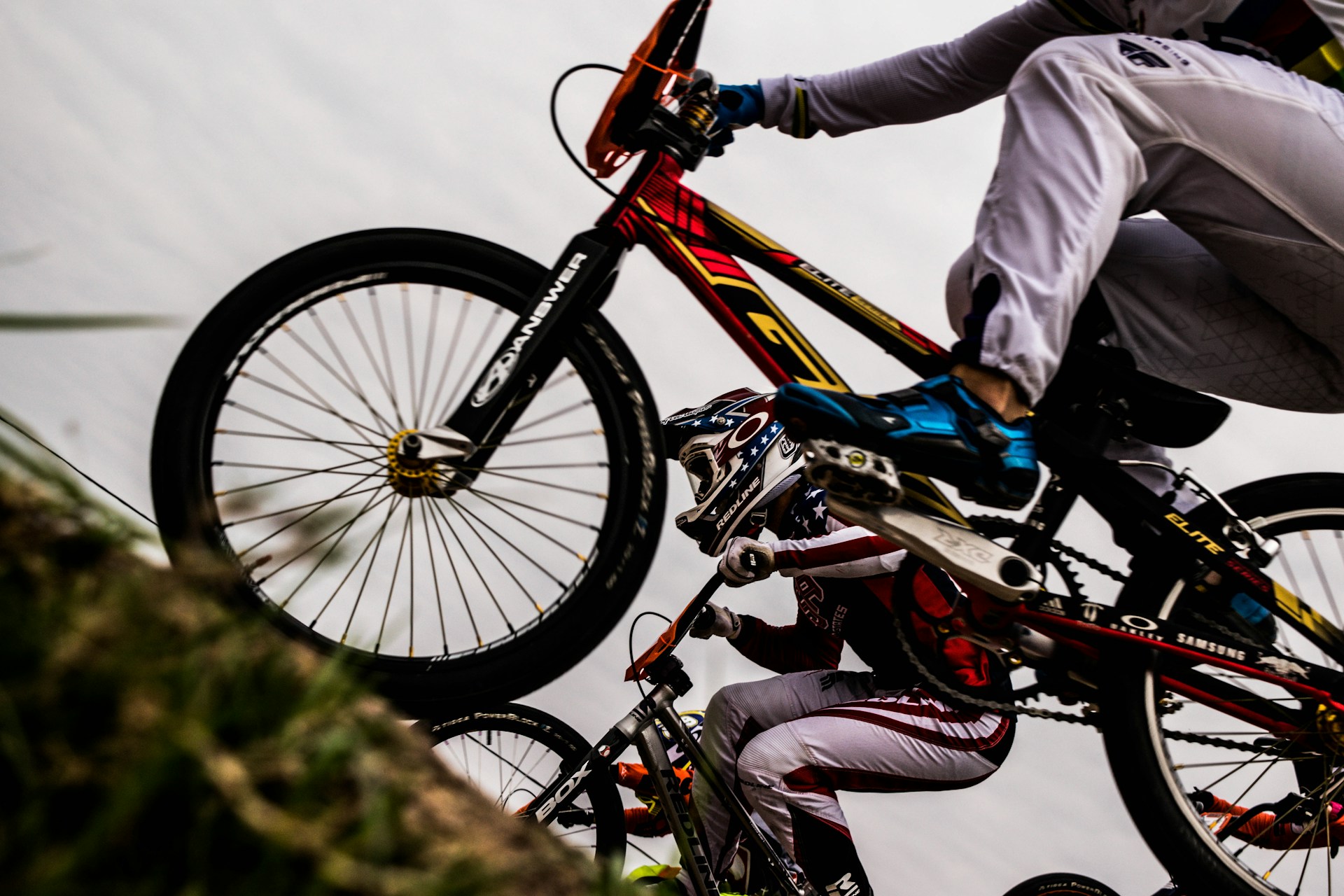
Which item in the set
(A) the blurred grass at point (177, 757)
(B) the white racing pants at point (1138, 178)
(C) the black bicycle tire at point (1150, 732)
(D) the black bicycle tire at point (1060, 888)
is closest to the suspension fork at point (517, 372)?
(B) the white racing pants at point (1138, 178)

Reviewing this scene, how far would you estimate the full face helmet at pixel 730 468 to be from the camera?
3625 millimetres

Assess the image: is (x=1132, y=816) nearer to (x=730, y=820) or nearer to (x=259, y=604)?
(x=259, y=604)

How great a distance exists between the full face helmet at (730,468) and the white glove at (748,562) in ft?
1.75

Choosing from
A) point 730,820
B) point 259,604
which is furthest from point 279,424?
point 730,820

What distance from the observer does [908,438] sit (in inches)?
63.1

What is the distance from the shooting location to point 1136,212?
6.01ft

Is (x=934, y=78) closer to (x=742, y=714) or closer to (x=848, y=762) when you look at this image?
(x=848, y=762)

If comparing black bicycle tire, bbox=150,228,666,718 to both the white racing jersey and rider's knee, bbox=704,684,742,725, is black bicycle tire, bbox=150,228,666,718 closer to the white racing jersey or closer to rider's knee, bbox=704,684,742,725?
the white racing jersey

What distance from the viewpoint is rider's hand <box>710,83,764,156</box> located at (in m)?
2.27

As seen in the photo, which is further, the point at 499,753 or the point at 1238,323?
the point at 499,753

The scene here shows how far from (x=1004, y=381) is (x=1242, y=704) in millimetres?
955

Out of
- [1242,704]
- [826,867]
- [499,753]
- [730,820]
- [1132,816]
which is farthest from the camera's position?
[499,753]

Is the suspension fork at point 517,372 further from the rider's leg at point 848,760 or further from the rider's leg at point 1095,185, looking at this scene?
the rider's leg at point 848,760

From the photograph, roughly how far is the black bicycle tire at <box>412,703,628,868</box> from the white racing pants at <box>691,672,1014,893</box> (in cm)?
55
